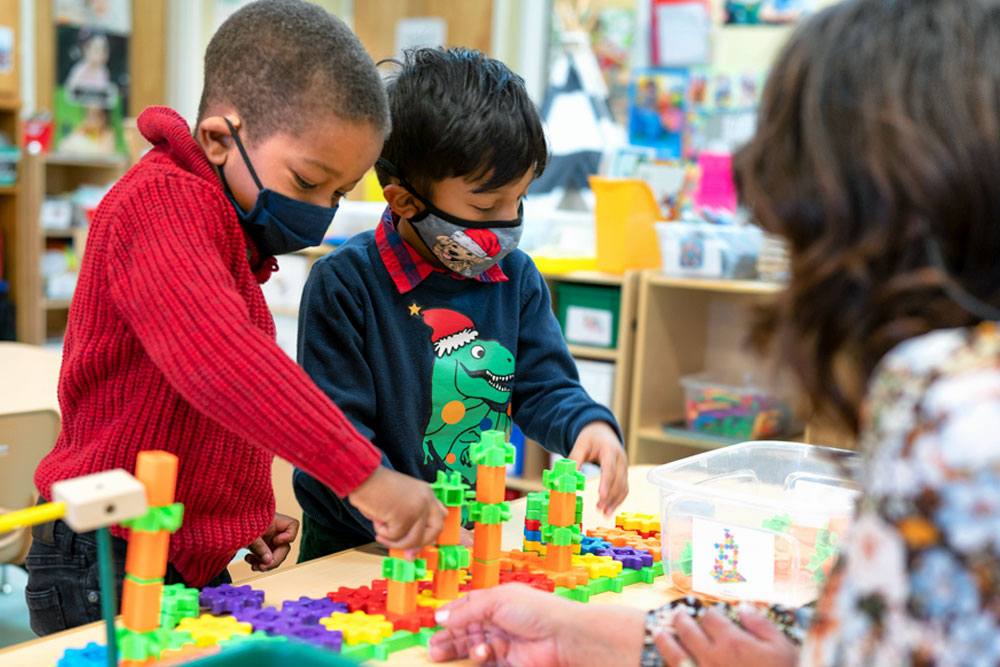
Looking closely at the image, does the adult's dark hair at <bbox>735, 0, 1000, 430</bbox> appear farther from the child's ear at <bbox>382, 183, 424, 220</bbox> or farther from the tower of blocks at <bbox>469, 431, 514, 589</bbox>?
the child's ear at <bbox>382, 183, 424, 220</bbox>

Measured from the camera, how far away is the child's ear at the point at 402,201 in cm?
118

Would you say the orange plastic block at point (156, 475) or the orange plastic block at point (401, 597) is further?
the orange plastic block at point (401, 597)

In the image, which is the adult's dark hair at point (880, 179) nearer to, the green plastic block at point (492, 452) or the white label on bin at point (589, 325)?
the green plastic block at point (492, 452)

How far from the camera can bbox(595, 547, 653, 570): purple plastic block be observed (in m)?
1.03

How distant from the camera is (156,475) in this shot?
0.68 meters

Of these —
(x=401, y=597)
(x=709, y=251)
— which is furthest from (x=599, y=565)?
(x=709, y=251)

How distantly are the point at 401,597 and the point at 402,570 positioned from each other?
2 cm

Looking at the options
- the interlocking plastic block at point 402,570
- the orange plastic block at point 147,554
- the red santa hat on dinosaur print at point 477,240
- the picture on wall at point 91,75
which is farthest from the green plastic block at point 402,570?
the picture on wall at point 91,75

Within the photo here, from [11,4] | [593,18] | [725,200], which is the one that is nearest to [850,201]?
[725,200]

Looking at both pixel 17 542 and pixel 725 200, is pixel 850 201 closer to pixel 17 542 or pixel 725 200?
pixel 17 542

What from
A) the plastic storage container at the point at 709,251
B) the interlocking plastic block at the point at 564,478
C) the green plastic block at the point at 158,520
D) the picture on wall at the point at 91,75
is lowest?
the interlocking plastic block at the point at 564,478

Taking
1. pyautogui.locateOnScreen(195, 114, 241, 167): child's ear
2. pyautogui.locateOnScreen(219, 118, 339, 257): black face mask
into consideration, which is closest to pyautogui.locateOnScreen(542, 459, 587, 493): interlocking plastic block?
pyautogui.locateOnScreen(219, 118, 339, 257): black face mask

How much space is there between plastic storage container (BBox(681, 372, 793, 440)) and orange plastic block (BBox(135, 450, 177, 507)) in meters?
2.16

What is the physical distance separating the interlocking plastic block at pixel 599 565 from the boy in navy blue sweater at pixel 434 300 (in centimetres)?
11
